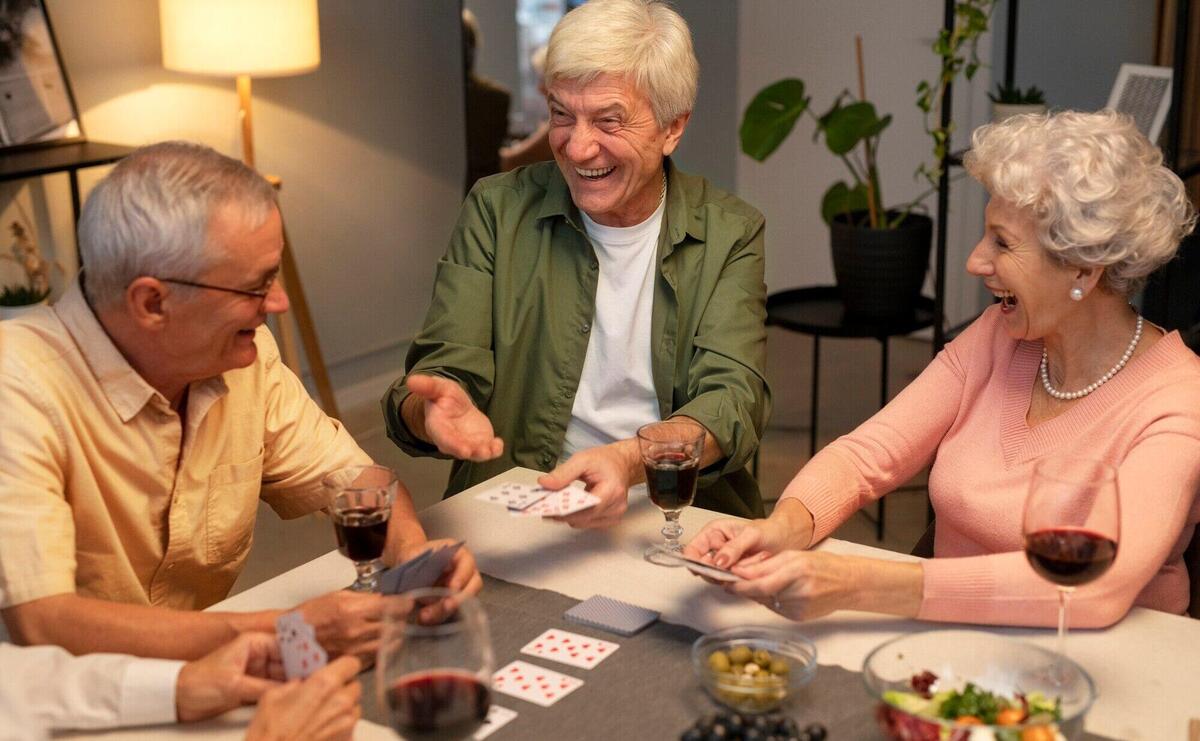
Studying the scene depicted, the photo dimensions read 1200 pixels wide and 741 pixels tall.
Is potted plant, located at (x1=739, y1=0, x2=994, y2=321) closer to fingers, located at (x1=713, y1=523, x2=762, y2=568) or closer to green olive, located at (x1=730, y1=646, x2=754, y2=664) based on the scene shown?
fingers, located at (x1=713, y1=523, x2=762, y2=568)

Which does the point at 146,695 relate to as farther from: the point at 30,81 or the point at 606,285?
the point at 30,81

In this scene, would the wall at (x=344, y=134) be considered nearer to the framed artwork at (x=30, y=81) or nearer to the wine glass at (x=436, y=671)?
the framed artwork at (x=30, y=81)

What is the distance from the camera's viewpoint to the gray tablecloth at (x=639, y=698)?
1519mm

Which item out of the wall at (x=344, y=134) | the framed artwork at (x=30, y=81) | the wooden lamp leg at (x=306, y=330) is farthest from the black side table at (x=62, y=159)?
the wooden lamp leg at (x=306, y=330)

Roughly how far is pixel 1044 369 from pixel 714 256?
2.32 feet

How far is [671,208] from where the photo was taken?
8.73ft

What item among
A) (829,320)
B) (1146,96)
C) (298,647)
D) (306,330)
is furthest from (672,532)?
(306,330)

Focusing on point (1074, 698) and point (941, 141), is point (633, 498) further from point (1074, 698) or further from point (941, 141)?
point (941, 141)

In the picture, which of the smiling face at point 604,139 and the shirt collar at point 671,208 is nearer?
the smiling face at point 604,139

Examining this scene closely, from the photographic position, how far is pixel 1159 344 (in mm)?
2061

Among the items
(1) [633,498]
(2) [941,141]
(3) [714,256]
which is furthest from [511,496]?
(2) [941,141]

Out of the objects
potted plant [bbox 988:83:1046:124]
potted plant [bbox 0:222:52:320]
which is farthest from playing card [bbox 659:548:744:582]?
potted plant [bbox 988:83:1046:124]

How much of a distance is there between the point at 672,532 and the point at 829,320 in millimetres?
2244

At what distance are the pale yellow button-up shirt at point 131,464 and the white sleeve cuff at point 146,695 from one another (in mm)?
225
